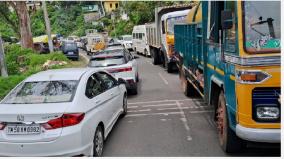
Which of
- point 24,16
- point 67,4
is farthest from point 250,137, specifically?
point 67,4

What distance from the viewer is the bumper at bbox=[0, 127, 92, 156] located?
5.23 m

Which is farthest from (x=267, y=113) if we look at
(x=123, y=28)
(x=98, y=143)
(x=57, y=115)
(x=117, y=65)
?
(x=123, y=28)

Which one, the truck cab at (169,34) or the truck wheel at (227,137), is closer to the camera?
the truck wheel at (227,137)

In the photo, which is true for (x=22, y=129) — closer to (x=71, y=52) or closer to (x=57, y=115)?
(x=57, y=115)

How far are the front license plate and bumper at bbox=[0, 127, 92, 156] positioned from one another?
0.52 feet

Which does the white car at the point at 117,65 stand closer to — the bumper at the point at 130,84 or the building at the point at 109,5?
the bumper at the point at 130,84

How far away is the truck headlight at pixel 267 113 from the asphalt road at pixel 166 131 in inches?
46.5

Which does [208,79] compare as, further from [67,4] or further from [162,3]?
[67,4]

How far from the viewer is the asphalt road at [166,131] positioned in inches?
251

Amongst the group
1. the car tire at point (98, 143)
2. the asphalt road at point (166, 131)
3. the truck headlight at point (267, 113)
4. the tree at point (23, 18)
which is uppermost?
the tree at point (23, 18)

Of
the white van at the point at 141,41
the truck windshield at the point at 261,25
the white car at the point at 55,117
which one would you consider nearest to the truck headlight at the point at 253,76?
the truck windshield at the point at 261,25

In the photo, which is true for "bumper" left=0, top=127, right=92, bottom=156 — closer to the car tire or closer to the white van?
the car tire

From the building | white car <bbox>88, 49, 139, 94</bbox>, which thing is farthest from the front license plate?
the building

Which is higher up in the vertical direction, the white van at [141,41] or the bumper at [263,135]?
the white van at [141,41]
